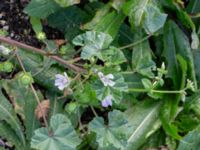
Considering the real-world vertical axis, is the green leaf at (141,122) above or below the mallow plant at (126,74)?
below

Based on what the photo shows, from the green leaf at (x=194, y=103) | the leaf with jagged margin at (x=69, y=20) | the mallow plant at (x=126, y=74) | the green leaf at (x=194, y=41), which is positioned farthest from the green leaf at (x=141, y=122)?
the leaf with jagged margin at (x=69, y=20)

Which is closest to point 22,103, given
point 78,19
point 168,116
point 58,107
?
point 58,107

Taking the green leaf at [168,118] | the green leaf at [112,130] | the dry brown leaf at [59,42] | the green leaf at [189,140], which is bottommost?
the green leaf at [189,140]

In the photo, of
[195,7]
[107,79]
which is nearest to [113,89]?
[107,79]

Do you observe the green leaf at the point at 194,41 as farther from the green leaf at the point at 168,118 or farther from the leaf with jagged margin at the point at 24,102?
the leaf with jagged margin at the point at 24,102

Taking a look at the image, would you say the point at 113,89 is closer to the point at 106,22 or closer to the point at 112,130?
the point at 112,130

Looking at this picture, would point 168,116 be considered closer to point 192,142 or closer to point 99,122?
point 192,142
